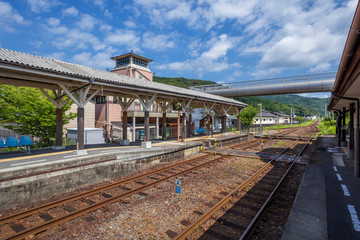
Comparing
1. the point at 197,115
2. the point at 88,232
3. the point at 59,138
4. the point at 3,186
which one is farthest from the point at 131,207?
the point at 197,115

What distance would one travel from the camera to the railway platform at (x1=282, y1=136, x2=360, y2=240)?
15.4 feet

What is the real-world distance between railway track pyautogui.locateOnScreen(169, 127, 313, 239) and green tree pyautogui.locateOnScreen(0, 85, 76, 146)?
13.5 m

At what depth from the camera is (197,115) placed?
3862 centimetres

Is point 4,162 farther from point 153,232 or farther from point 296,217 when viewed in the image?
point 296,217

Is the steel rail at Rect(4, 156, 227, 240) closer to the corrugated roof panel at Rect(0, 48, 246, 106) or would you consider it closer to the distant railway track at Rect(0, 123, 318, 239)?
the distant railway track at Rect(0, 123, 318, 239)

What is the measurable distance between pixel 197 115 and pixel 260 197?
104 feet

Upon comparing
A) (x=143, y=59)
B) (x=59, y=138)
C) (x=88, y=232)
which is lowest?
(x=88, y=232)

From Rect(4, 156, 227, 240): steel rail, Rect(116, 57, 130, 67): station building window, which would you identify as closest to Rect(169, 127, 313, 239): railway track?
Rect(4, 156, 227, 240): steel rail

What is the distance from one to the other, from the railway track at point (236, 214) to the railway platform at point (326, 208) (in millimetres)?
958

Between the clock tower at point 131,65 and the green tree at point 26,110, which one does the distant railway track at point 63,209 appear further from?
the clock tower at point 131,65

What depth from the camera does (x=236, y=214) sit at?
5.97 metres

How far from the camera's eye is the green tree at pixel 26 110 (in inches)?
532

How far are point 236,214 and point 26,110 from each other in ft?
48.5

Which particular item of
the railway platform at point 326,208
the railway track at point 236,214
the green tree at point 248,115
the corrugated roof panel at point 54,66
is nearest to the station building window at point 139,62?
the green tree at point 248,115
